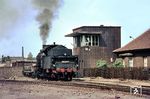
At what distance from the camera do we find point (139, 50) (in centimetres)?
5025

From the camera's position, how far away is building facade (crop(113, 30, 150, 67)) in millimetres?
49281

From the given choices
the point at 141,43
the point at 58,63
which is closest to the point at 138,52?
the point at 141,43

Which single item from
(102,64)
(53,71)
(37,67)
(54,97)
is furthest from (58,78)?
(54,97)

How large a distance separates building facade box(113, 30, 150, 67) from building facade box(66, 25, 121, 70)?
38.7 ft

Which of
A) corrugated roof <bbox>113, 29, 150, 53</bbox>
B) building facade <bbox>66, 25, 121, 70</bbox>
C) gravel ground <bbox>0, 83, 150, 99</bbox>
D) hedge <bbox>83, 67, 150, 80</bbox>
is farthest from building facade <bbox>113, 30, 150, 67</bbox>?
gravel ground <bbox>0, 83, 150, 99</bbox>

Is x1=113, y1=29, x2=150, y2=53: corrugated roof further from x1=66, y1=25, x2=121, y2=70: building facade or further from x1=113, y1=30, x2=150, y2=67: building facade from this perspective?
x1=66, y1=25, x2=121, y2=70: building facade

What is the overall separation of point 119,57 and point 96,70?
17.7ft

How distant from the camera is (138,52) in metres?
51.2

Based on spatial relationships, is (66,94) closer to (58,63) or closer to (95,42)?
(58,63)

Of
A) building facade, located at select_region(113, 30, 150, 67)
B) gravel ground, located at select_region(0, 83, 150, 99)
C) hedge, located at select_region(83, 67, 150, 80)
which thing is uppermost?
building facade, located at select_region(113, 30, 150, 67)

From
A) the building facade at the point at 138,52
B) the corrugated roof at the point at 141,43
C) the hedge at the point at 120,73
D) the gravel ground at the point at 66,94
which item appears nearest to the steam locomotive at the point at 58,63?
the hedge at the point at 120,73

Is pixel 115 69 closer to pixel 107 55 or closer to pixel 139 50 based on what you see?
pixel 139 50

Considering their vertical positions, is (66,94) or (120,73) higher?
(120,73)

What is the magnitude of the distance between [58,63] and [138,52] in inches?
475
